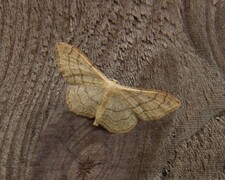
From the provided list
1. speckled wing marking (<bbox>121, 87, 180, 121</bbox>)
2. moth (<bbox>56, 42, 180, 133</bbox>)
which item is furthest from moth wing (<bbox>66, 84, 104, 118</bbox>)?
speckled wing marking (<bbox>121, 87, 180, 121</bbox>)

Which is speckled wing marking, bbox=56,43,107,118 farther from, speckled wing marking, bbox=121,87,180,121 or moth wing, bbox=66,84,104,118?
speckled wing marking, bbox=121,87,180,121

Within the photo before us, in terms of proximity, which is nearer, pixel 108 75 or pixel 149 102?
pixel 149 102

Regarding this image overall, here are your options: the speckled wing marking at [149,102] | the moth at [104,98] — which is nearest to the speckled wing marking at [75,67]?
the moth at [104,98]

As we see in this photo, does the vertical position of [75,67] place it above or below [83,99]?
above

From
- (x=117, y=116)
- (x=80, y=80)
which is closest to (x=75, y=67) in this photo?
(x=80, y=80)

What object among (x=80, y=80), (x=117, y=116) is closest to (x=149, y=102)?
(x=117, y=116)

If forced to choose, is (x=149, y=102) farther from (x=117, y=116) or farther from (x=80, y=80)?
(x=80, y=80)
